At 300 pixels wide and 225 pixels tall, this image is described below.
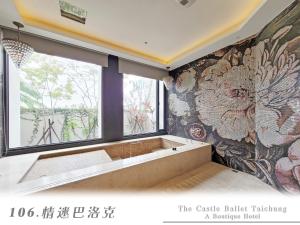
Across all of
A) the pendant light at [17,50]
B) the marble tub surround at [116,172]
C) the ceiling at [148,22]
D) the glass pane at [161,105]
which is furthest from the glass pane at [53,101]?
the glass pane at [161,105]

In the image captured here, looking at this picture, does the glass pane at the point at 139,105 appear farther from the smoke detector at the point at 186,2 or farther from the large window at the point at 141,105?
the smoke detector at the point at 186,2

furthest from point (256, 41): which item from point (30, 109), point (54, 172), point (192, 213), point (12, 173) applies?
point (30, 109)

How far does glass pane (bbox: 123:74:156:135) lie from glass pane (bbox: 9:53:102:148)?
566 mm

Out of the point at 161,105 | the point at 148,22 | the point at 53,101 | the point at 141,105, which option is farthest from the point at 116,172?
the point at 161,105

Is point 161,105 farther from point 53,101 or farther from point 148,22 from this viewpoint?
point 53,101

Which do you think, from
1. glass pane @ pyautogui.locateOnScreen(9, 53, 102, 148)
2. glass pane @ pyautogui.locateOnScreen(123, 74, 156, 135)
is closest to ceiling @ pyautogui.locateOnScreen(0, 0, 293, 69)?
glass pane @ pyautogui.locateOnScreen(9, 53, 102, 148)

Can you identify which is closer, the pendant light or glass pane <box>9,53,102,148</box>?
the pendant light

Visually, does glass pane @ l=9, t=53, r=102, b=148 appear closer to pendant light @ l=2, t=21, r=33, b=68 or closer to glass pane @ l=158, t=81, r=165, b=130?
pendant light @ l=2, t=21, r=33, b=68

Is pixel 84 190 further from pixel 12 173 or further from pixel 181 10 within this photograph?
pixel 181 10

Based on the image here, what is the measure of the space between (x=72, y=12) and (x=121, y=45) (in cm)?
82

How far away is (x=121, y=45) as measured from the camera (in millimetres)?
2188

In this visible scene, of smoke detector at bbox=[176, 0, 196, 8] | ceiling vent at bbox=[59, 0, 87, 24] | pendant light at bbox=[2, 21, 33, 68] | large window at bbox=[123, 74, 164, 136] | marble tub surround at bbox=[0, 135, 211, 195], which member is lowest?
marble tub surround at bbox=[0, 135, 211, 195]

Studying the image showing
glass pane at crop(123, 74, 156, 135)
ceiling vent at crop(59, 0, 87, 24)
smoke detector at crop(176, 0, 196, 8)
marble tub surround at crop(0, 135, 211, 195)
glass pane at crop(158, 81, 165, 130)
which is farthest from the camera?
glass pane at crop(158, 81, 165, 130)

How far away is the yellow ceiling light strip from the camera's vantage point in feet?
4.60
